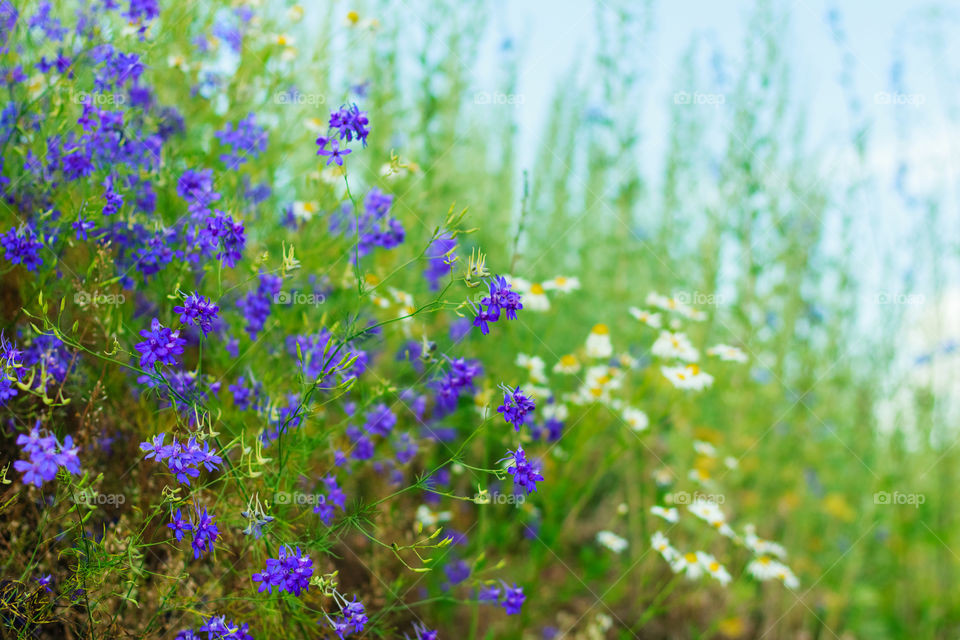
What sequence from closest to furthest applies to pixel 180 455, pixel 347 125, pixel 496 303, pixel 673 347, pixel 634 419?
pixel 180 455 → pixel 496 303 → pixel 347 125 → pixel 673 347 → pixel 634 419

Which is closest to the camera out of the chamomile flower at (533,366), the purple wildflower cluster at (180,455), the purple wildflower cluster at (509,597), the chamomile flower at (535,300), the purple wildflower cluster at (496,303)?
the purple wildflower cluster at (180,455)

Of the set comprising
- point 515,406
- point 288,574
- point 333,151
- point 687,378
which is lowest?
point 687,378

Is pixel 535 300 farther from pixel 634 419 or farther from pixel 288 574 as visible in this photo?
pixel 288 574

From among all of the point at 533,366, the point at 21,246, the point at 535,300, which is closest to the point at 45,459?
the point at 21,246

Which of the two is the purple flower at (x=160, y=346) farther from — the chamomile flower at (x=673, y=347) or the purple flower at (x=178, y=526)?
the chamomile flower at (x=673, y=347)

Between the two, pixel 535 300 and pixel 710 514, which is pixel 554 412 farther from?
pixel 710 514

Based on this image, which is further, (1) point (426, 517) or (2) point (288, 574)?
(1) point (426, 517)

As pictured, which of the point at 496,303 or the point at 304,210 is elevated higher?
the point at 496,303

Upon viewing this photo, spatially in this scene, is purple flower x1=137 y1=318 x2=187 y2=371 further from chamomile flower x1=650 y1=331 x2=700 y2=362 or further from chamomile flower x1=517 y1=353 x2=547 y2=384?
chamomile flower x1=650 y1=331 x2=700 y2=362

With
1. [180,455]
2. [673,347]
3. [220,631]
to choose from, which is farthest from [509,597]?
[673,347]

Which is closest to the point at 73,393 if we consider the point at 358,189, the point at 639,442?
the point at 358,189

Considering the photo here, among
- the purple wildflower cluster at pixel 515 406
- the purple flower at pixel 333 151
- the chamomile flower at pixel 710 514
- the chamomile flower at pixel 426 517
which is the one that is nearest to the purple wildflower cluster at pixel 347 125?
the purple flower at pixel 333 151

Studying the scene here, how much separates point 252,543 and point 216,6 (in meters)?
2.01

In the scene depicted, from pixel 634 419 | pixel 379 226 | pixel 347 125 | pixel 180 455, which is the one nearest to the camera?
pixel 180 455
